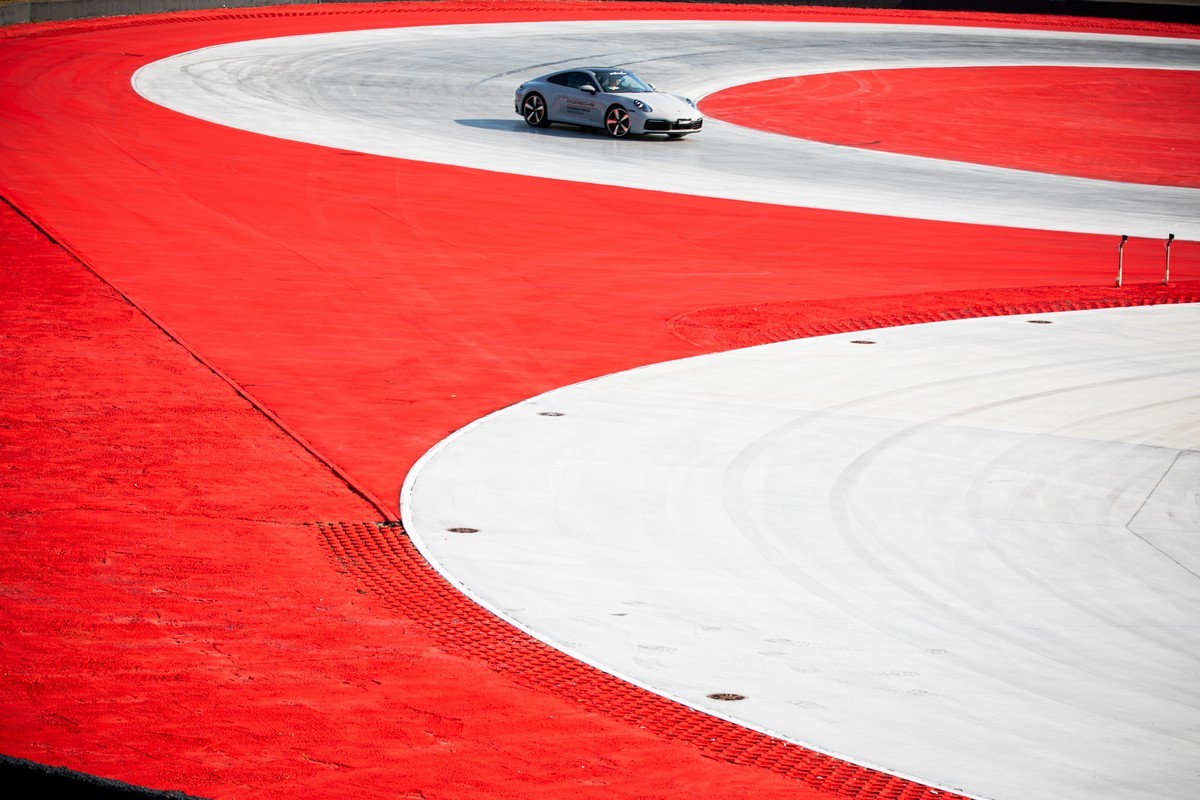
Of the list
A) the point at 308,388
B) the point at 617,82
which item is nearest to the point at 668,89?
the point at 617,82

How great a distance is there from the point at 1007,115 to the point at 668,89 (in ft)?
30.3

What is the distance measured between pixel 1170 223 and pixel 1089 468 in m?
14.2

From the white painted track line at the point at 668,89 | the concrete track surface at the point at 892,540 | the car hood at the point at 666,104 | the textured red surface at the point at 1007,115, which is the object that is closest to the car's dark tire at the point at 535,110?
the white painted track line at the point at 668,89

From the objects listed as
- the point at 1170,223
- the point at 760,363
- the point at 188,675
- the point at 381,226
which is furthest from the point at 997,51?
the point at 188,675

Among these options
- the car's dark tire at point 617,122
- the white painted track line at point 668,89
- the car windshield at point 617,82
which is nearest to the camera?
the white painted track line at point 668,89

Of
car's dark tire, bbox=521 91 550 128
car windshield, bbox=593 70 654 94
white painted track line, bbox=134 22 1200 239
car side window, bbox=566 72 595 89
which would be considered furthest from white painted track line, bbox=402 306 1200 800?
car's dark tire, bbox=521 91 550 128

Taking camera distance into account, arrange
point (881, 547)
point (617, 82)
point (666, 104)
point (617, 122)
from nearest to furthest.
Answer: point (881, 547) → point (666, 104) → point (617, 122) → point (617, 82)

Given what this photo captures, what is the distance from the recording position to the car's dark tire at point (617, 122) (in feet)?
102

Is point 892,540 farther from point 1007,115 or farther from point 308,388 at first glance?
point 1007,115

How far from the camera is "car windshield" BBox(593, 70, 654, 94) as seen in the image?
31578mm

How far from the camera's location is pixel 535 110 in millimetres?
32469

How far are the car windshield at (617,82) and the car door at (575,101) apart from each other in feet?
0.69

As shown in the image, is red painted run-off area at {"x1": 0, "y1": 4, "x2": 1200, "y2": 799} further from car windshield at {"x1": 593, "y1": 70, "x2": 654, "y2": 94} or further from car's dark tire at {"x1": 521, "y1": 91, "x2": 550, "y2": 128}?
car windshield at {"x1": 593, "y1": 70, "x2": 654, "y2": 94}

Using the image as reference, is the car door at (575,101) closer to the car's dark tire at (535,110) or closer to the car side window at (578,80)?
the car side window at (578,80)
